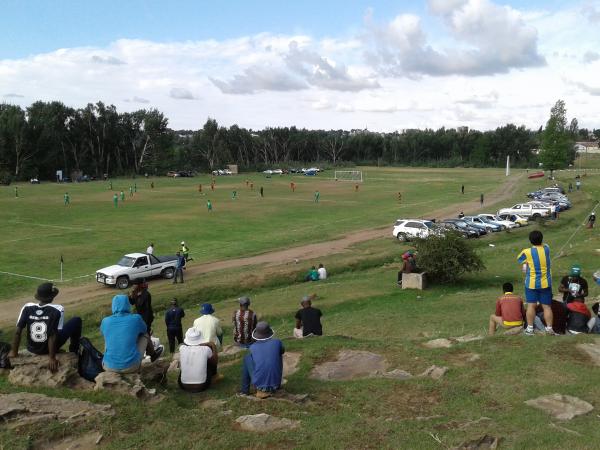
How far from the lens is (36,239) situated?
38125 mm

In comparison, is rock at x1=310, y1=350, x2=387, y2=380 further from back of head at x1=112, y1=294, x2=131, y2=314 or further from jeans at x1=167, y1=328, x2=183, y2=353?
jeans at x1=167, y1=328, x2=183, y2=353

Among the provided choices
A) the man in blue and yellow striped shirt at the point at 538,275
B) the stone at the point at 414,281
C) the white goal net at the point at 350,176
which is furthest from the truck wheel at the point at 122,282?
the white goal net at the point at 350,176

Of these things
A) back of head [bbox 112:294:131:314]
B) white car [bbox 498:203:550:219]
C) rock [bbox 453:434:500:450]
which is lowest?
white car [bbox 498:203:550:219]

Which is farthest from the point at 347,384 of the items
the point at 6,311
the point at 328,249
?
the point at 328,249

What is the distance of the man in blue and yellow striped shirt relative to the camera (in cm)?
1000

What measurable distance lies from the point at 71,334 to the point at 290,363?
364 cm

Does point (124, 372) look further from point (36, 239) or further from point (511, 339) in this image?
point (36, 239)

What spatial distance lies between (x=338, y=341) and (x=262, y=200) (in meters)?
58.2

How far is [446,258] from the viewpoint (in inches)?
851

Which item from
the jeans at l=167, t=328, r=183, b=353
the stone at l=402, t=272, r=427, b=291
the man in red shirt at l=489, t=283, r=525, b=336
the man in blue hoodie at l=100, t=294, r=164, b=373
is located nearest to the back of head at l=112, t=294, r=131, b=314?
the man in blue hoodie at l=100, t=294, r=164, b=373

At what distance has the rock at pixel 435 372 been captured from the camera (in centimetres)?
862

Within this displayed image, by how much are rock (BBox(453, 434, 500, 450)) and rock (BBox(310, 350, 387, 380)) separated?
2.87 meters

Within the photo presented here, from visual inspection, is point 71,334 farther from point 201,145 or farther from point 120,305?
point 201,145

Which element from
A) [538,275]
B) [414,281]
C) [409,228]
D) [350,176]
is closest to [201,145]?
[350,176]
